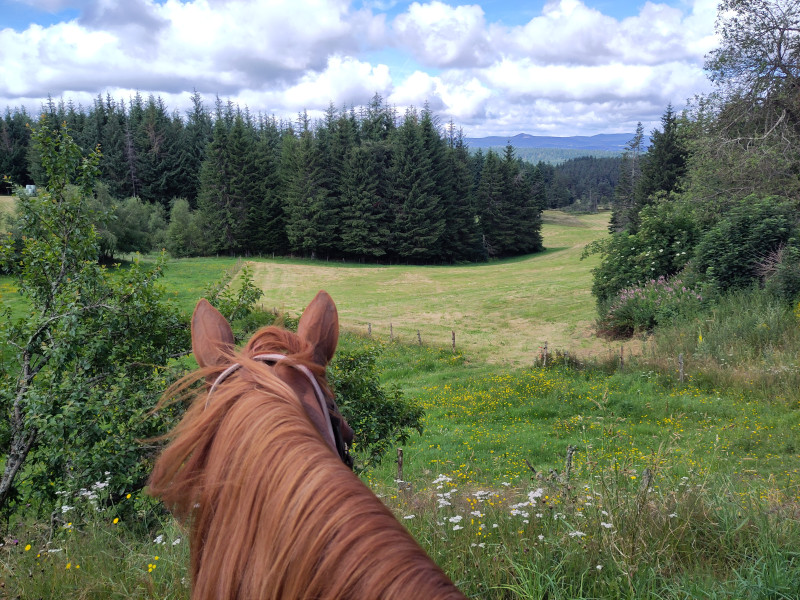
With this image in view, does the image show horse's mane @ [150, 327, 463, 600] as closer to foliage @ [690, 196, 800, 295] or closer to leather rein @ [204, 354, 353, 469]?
leather rein @ [204, 354, 353, 469]

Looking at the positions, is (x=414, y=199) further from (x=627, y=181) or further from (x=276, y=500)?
(x=276, y=500)

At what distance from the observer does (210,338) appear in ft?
5.69

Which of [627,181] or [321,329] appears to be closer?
[321,329]

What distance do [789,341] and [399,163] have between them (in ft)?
146

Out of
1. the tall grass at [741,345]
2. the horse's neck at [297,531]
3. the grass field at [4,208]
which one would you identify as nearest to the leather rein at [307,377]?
the horse's neck at [297,531]

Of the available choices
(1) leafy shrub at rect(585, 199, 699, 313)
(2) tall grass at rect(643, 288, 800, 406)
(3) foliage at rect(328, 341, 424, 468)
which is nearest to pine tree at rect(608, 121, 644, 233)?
(1) leafy shrub at rect(585, 199, 699, 313)

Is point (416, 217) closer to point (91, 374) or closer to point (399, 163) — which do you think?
point (399, 163)

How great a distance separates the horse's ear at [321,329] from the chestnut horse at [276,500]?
0.11 metres

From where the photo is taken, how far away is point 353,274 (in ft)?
146

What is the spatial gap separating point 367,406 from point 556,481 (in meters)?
2.79

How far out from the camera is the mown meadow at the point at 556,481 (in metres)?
2.63

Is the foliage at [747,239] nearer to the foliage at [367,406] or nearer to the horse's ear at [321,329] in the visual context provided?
the foliage at [367,406]

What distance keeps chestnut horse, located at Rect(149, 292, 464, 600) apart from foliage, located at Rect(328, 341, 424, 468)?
3968 mm

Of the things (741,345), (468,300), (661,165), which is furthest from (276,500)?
(661,165)
